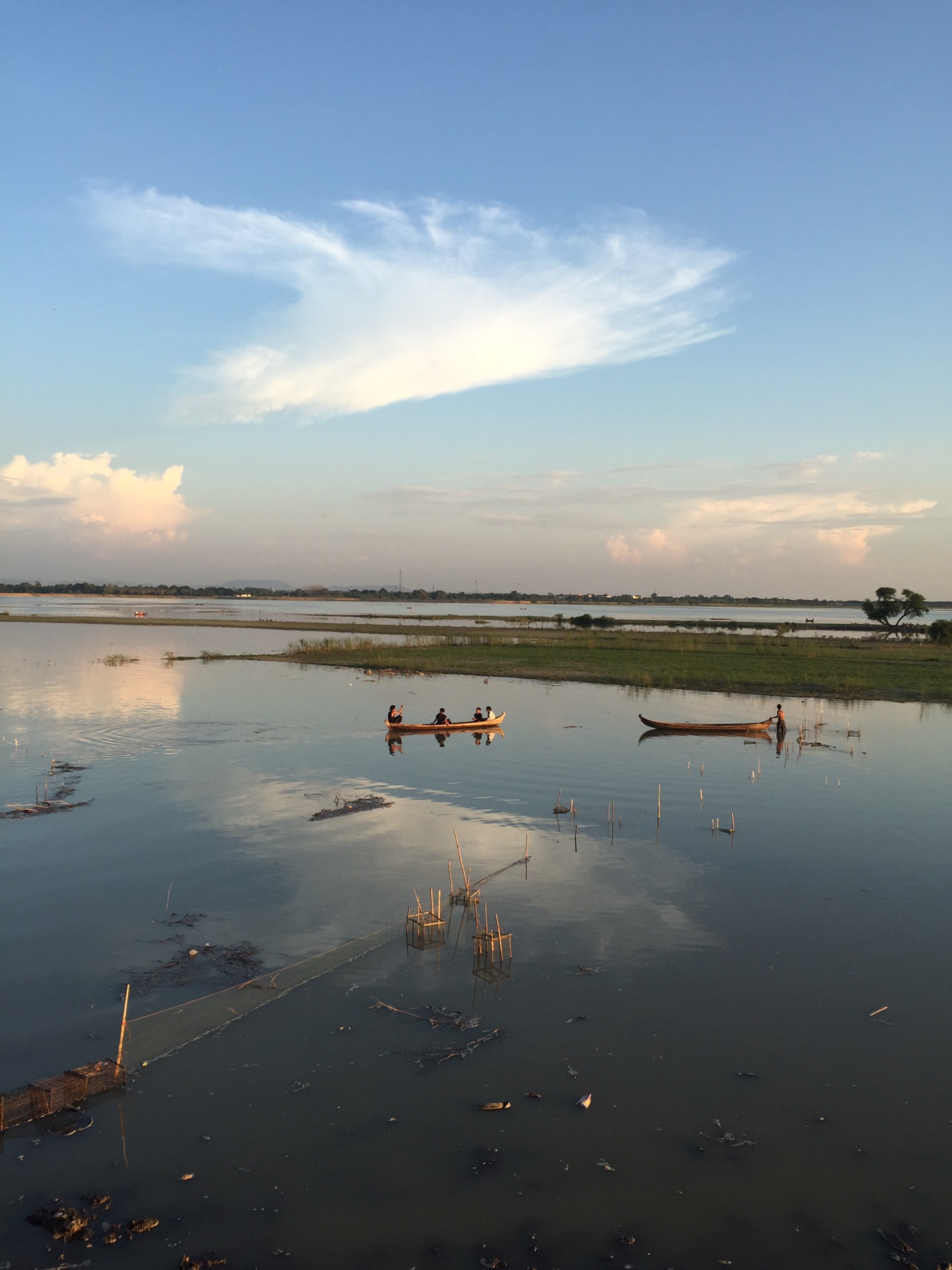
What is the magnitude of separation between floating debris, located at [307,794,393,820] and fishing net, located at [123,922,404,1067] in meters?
7.74

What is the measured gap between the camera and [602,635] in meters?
86.2

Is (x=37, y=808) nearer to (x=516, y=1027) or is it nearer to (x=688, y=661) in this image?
(x=516, y=1027)

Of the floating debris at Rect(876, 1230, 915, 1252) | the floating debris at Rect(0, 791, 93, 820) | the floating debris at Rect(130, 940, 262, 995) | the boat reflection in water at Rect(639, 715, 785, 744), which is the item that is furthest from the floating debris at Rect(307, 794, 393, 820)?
the floating debris at Rect(876, 1230, 915, 1252)

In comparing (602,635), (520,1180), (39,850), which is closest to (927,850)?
(520,1180)

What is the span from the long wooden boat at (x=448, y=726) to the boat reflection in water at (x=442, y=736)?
126mm

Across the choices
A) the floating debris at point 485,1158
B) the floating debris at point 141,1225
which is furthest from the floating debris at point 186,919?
the floating debris at point 485,1158

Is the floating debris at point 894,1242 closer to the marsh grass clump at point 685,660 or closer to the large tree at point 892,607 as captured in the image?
the marsh grass clump at point 685,660

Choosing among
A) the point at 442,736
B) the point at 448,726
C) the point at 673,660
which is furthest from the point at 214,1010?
the point at 673,660

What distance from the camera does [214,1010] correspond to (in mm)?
10883

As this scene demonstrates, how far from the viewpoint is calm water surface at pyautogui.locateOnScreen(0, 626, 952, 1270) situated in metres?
7.56

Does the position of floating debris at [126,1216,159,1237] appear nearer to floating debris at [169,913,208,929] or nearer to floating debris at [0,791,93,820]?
floating debris at [169,913,208,929]

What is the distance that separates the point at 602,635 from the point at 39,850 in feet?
238

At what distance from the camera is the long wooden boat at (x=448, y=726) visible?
32594 mm

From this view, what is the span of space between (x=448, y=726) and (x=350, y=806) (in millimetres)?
11948
